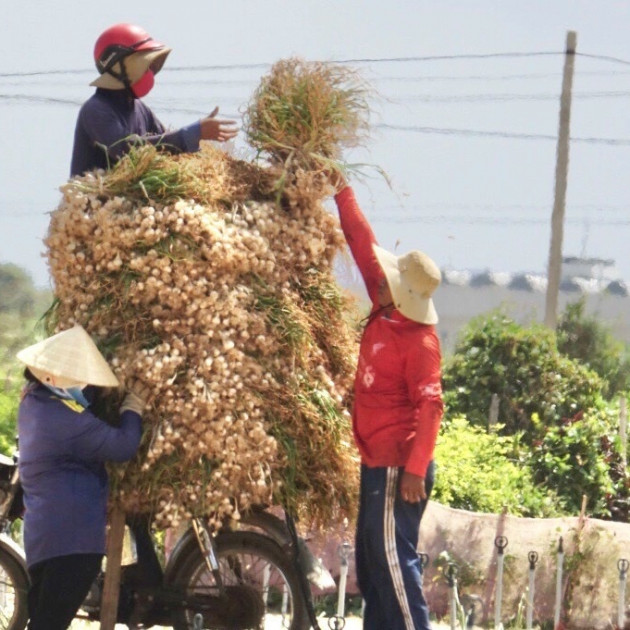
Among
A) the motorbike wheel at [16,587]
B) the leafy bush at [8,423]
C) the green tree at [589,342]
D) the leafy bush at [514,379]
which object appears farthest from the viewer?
the green tree at [589,342]

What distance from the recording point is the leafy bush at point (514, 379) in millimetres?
11766

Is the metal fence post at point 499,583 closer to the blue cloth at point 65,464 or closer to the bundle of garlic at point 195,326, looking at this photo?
the bundle of garlic at point 195,326

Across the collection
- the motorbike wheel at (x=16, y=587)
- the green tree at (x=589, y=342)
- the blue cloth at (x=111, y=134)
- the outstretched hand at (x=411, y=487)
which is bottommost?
the motorbike wheel at (x=16, y=587)

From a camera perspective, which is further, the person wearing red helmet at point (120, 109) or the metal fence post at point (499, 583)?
the metal fence post at point (499, 583)

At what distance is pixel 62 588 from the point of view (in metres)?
6.01

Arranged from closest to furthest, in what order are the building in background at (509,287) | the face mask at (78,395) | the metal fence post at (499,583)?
the face mask at (78,395)
the metal fence post at (499,583)
the building in background at (509,287)

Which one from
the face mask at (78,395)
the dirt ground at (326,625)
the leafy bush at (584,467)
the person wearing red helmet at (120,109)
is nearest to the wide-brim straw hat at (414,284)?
the person wearing red helmet at (120,109)

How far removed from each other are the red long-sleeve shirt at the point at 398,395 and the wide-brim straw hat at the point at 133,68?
1478 millimetres

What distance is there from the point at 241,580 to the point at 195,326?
1.25 m

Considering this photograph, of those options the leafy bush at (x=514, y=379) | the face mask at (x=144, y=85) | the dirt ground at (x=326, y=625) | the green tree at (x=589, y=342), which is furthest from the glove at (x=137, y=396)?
the green tree at (x=589, y=342)

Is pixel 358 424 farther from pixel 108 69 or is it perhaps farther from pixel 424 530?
pixel 424 530

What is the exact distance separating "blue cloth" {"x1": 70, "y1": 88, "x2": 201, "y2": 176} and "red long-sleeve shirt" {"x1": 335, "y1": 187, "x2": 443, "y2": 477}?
1164 mm

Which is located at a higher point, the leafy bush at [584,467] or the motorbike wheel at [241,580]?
the leafy bush at [584,467]

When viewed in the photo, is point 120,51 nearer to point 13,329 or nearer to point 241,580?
point 241,580
